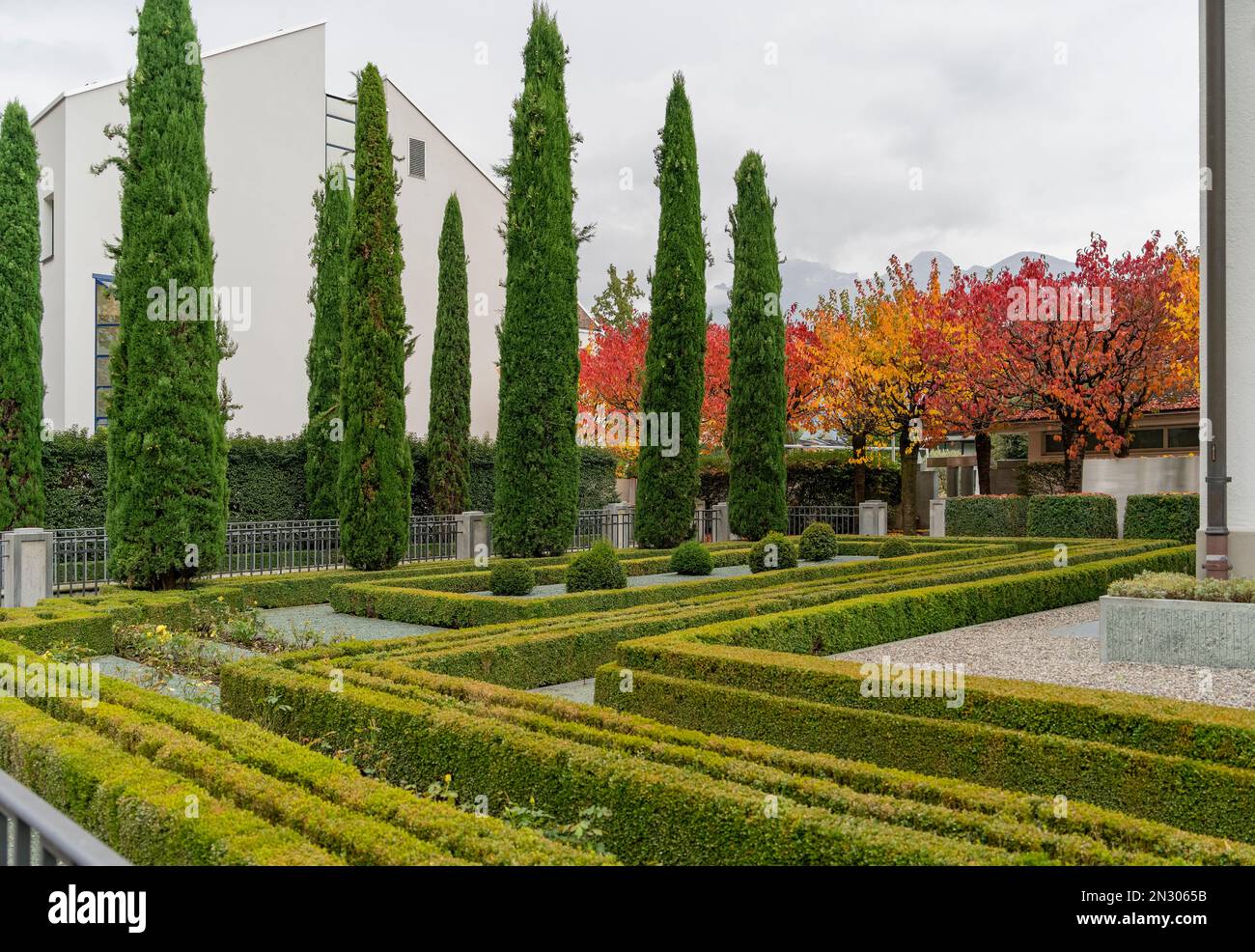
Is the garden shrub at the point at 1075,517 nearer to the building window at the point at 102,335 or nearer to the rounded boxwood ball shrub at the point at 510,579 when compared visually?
the rounded boxwood ball shrub at the point at 510,579

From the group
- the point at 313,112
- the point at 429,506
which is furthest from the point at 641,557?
the point at 313,112

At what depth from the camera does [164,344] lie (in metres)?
13.7

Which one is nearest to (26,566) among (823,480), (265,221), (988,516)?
(265,221)

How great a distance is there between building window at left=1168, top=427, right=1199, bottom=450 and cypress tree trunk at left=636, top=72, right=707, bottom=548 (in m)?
19.8

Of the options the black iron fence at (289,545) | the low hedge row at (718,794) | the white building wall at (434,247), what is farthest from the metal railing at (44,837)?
the white building wall at (434,247)

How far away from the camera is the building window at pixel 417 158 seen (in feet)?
96.2

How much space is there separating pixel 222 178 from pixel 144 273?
12.5m

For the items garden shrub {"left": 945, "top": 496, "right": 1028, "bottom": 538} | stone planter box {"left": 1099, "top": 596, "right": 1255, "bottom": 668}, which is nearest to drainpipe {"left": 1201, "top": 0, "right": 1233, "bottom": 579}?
stone planter box {"left": 1099, "top": 596, "right": 1255, "bottom": 668}

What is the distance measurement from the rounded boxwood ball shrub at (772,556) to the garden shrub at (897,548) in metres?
4.23

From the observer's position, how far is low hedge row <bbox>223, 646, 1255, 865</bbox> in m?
3.82

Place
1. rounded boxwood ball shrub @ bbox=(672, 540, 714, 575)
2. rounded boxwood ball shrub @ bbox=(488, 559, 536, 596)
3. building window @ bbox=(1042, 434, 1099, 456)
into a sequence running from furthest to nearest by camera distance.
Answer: building window @ bbox=(1042, 434, 1099, 456), rounded boxwood ball shrub @ bbox=(672, 540, 714, 575), rounded boxwood ball shrub @ bbox=(488, 559, 536, 596)

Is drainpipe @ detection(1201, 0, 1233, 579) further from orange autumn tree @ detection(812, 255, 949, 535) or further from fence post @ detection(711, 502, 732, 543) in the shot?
fence post @ detection(711, 502, 732, 543)

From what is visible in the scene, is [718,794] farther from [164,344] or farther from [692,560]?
[692,560]

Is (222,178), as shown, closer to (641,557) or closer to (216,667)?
(641,557)
